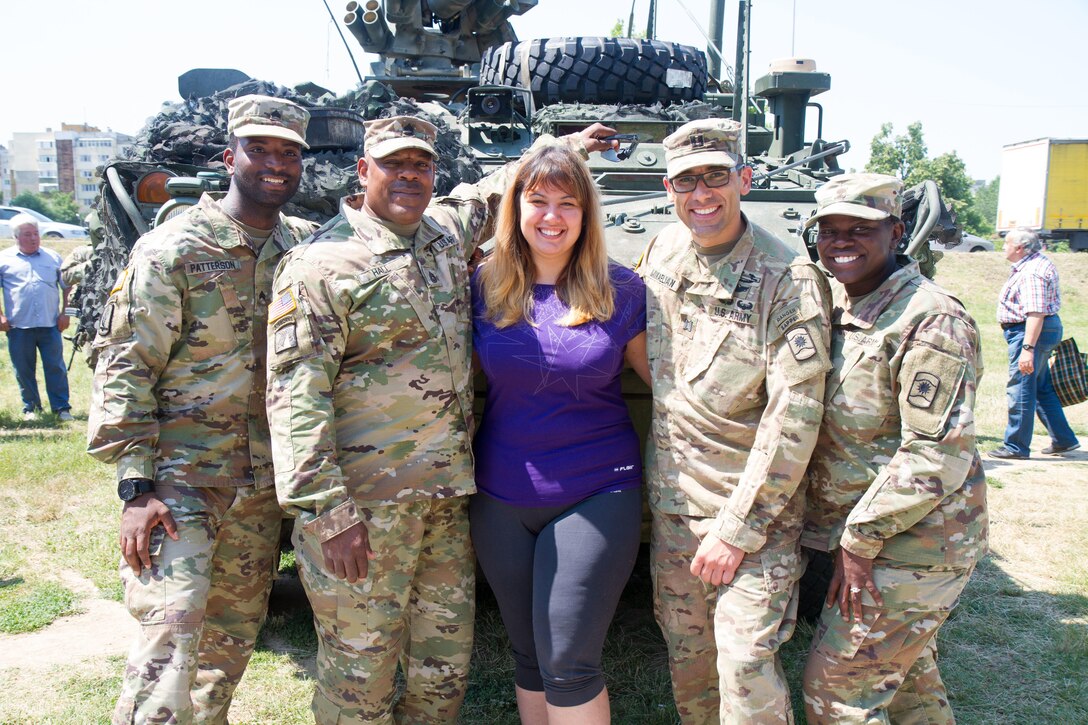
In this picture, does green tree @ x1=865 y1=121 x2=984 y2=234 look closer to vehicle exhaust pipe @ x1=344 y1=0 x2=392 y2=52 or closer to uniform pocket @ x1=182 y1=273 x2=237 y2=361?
vehicle exhaust pipe @ x1=344 y1=0 x2=392 y2=52

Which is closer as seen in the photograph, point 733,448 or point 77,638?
point 733,448

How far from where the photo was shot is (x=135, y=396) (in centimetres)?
288

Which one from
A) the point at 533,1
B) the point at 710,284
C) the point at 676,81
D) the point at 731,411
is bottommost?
the point at 731,411

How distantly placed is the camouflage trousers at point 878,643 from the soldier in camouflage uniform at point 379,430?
3.56 ft

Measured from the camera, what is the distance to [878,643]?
275 centimetres

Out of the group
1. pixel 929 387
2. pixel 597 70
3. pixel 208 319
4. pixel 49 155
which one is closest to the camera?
pixel 929 387

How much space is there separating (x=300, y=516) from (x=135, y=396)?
0.63 meters

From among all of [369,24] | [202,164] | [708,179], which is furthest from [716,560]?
[369,24]

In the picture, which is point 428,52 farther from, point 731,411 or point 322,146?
point 731,411

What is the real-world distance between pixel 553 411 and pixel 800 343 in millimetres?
741

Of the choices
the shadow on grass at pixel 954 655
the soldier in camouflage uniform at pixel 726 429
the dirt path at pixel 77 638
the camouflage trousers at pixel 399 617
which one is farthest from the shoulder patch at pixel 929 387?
the dirt path at pixel 77 638

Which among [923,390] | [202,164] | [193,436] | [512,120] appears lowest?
[193,436]

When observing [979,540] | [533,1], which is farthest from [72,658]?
[533,1]

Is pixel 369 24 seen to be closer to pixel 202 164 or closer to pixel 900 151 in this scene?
pixel 202 164
